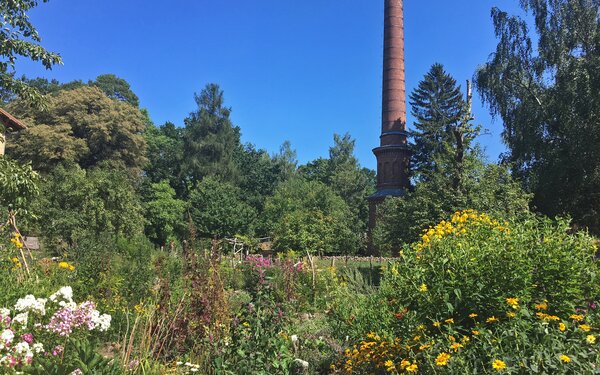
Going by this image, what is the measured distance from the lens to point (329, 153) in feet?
173

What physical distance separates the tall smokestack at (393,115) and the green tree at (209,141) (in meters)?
14.6

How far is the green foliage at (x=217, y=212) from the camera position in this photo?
32.9 metres

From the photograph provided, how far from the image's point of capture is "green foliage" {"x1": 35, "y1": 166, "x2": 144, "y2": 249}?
19.8 m

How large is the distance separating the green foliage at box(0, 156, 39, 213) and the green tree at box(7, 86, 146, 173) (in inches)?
943

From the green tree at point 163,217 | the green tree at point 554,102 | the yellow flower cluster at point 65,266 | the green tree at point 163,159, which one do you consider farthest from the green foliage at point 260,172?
the yellow flower cluster at point 65,266

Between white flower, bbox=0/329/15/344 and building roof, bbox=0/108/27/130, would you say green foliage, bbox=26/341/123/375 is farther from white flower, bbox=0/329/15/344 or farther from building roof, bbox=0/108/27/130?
building roof, bbox=0/108/27/130

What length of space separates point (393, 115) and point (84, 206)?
22719 millimetres

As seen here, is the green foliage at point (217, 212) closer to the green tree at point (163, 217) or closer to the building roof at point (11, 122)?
the green tree at point (163, 217)

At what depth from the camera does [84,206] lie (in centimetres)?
2098

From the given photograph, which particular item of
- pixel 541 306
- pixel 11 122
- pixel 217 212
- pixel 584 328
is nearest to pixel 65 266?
pixel 541 306

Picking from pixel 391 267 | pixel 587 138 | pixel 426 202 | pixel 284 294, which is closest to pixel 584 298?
pixel 391 267

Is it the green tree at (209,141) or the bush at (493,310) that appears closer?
the bush at (493,310)

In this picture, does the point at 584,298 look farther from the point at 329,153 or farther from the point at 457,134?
the point at 329,153

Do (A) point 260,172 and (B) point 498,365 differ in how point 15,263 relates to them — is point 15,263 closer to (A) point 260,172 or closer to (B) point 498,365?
(B) point 498,365
